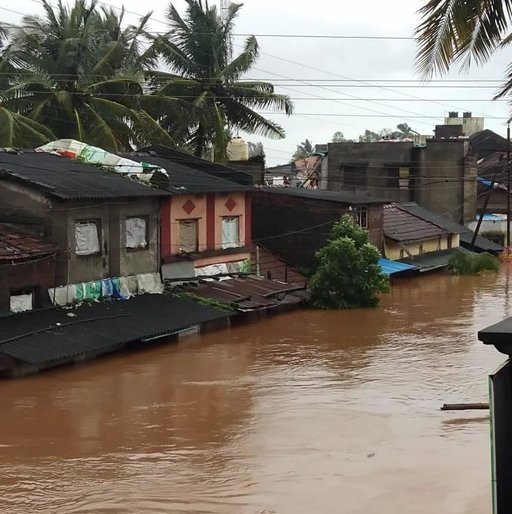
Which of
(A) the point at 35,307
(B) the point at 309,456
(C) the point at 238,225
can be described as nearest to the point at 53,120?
(C) the point at 238,225

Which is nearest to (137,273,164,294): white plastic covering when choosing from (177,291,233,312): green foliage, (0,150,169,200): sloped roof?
(177,291,233,312): green foliage

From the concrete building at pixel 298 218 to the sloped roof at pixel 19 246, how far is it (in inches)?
558

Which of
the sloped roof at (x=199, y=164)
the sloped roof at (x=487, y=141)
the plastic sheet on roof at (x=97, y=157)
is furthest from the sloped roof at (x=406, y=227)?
the sloped roof at (x=487, y=141)

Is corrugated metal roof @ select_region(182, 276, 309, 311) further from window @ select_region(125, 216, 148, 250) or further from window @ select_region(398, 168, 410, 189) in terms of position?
window @ select_region(398, 168, 410, 189)

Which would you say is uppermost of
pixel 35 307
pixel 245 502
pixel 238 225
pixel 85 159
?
pixel 85 159

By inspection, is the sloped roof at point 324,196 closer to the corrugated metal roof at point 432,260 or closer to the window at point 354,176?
the corrugated metal roof at point 432,260

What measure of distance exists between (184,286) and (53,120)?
8.32m

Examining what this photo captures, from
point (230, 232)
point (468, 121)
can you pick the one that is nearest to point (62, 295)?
point (230, 232)

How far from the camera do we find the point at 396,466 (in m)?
15.1

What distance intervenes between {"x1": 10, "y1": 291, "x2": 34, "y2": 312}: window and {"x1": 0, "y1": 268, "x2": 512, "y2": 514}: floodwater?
7.73 feet

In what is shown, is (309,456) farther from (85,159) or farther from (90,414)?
(85,159)

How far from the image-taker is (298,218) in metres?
36.8

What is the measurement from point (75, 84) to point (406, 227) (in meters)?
19.7

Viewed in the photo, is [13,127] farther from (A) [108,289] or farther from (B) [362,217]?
(B) [362,217]
